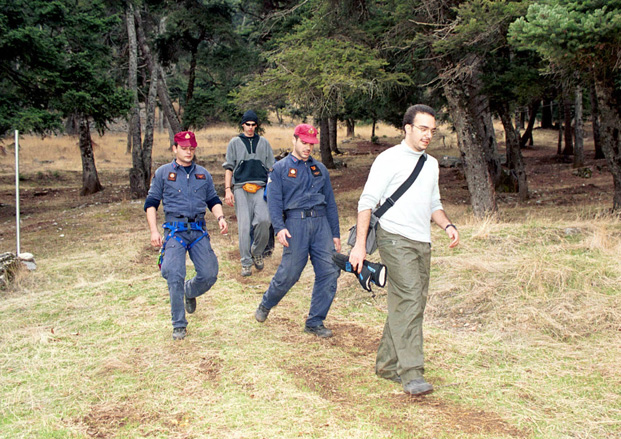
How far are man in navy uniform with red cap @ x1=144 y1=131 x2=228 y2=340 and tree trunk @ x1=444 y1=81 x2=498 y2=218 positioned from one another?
7.41 m

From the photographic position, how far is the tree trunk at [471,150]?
1211 centimetres

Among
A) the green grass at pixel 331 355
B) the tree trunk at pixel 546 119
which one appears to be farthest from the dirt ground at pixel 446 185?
the tree trunk at pixel 546 119

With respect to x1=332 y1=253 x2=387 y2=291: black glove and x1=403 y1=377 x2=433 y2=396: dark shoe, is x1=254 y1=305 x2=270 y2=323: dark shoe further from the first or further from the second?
x1=403 y1=377 x2=433 y2=396: dark shoe

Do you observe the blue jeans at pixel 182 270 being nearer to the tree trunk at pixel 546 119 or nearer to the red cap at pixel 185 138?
the red cap at pixel 185 138

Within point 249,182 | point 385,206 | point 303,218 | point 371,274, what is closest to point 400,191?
point 385,206

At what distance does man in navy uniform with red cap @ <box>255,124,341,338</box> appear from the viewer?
5727 millimetres

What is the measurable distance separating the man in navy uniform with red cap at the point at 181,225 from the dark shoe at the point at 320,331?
3.64 feet

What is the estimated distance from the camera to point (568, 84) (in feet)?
38.9

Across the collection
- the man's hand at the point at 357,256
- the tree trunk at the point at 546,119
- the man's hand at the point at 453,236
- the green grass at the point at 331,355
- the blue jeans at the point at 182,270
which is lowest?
the green grass at the point at 331,355

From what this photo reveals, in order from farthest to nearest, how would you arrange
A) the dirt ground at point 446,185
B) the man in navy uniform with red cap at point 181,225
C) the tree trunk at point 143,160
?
the tree trunk at point 143,160 → the dirt ground at point 446,185 → the man in navy uniform with red cap at point 181,225

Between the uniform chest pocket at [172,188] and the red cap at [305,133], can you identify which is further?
the uniform chest pocket at [172,188]

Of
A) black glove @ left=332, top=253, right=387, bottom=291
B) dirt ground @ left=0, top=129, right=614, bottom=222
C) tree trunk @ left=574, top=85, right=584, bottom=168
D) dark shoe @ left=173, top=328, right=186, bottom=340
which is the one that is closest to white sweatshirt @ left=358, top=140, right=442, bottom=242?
black glove @ left=332, top=253, right=387, bottom=291

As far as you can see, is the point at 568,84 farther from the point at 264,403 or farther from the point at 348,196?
the point at 264,403

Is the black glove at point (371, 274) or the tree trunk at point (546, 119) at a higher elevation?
the tree trunk at point (546, 119)
